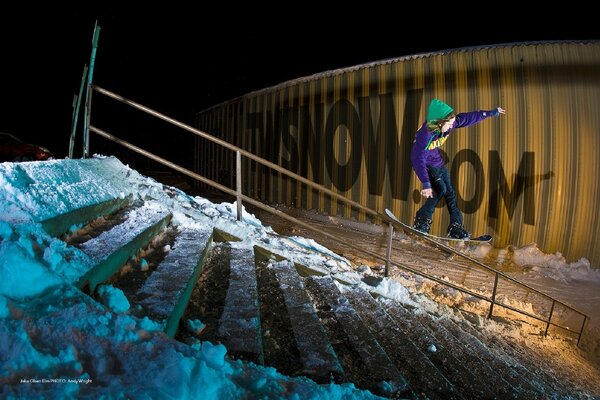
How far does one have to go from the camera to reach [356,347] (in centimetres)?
290

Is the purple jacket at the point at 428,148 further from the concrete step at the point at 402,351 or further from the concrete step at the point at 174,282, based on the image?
the concrete step at the point at 174,282

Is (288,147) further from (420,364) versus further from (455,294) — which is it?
(420,364)

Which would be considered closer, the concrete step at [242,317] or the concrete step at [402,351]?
the concrete step at [242,317]

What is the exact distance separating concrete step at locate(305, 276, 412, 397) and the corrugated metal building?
5201 mm

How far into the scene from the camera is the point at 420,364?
9.42 ft

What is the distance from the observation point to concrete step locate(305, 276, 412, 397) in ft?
8.12

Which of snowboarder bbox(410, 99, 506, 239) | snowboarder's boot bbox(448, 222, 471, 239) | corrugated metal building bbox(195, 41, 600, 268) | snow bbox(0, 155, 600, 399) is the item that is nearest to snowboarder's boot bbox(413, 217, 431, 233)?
snowboarder bbox(410, 99, 506, 239)

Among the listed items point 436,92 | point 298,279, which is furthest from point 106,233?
point 436,92

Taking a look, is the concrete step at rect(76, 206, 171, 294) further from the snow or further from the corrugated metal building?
the corrugated metal building

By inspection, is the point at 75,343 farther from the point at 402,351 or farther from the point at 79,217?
the point at 402,351

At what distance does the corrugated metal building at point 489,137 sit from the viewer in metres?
7.01

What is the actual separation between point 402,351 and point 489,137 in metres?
5.98

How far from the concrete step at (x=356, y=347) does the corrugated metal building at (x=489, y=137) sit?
520cm

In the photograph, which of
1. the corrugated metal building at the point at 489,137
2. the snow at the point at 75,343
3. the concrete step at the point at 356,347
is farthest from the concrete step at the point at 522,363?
the corrugated metal building at the point at 489,137
